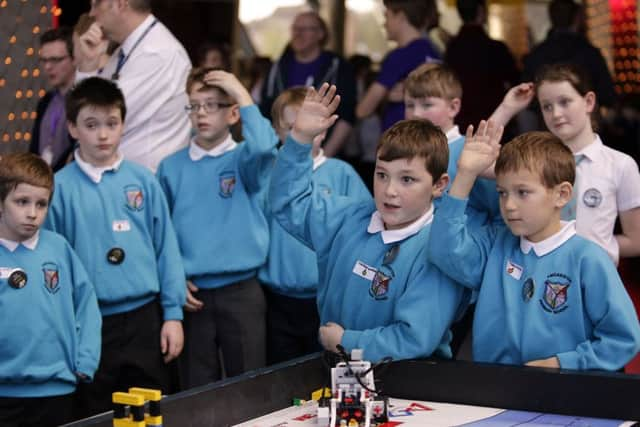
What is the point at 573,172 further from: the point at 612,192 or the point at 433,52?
the point at 433,52

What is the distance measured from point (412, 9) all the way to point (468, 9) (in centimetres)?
76

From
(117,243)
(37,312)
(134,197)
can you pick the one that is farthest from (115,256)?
(37,312)

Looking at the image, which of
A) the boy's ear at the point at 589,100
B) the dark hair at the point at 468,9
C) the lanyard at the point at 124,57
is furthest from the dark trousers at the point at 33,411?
the dark hair at the point at 468,9

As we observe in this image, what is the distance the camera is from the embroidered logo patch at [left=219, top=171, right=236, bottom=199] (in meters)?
4.86

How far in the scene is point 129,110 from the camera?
5.07 m

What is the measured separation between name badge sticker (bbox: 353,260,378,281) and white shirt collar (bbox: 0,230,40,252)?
1.17m

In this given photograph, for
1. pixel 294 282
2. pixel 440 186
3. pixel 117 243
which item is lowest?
pixel 294 282

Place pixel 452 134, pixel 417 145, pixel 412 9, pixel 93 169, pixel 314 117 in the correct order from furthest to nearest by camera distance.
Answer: pixel 412 9 < pixel 452 134 < pixel 93 169 < pixel 314 117 < pixel 417 145

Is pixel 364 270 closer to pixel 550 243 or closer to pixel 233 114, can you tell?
pixel 550 243

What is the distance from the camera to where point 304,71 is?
6895 millimetres

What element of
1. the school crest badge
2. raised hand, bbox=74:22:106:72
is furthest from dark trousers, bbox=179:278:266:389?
the school crest badge

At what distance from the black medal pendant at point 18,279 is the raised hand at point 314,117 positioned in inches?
41.5

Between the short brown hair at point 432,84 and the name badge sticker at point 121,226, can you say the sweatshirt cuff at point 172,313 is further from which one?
the short brown hair at point 432,84

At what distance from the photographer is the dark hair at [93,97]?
4598mm
